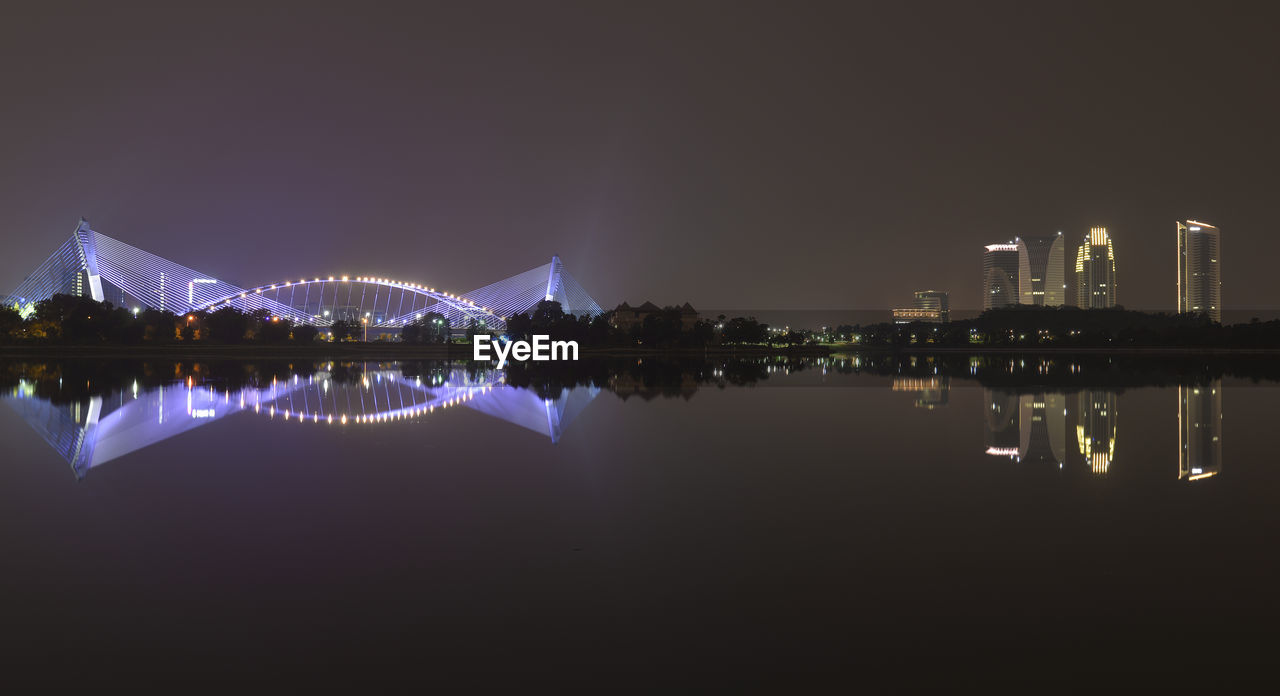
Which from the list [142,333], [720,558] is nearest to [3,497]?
[720,558]

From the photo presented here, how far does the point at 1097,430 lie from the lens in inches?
556

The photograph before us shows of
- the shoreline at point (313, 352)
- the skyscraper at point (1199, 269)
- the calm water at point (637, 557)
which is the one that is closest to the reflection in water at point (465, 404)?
the calm water at point (637, 557)

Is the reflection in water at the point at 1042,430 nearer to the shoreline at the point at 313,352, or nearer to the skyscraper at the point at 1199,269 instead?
the shoreline at the point at 313,352

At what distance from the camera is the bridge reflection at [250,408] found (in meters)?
13.1

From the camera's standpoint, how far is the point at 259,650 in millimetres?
4480

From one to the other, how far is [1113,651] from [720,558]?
2552 mm

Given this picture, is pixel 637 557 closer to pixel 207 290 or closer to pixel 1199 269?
pixel 207 290

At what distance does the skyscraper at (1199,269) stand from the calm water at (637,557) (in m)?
207

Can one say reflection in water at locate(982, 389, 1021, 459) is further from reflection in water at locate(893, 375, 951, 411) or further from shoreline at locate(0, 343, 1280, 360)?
shoreline at locate(0, 343, 1280, 360)

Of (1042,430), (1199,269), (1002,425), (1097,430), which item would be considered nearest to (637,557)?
(1042,430)

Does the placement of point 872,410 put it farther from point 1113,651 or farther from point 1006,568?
point 1113,651

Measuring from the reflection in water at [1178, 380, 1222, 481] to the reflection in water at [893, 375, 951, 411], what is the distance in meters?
4.97

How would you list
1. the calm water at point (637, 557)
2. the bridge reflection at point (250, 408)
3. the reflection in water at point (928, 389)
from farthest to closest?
1. the reflection in water at point (928, 389)
2. the bridge reflection at point (250, 408)
3. the calm water at point (637, 557)

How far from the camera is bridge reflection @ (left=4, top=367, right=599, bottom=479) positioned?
1305 centimetres
